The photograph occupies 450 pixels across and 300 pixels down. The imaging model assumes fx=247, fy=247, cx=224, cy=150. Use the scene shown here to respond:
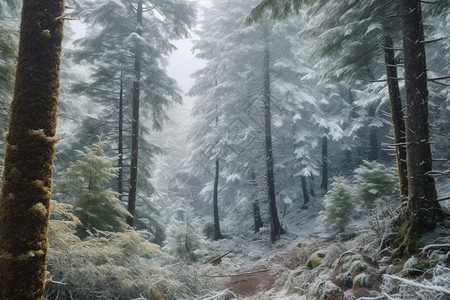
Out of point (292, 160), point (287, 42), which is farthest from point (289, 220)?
point (287, 42)

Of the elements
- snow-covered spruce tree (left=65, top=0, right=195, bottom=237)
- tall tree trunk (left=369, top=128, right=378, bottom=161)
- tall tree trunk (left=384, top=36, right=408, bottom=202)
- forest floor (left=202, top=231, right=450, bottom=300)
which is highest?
snow-covered spruce tree (left=65, top=0, right=195, bottom=237)

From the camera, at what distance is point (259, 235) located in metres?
16.2

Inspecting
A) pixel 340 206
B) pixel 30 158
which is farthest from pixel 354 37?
pixel 30 158

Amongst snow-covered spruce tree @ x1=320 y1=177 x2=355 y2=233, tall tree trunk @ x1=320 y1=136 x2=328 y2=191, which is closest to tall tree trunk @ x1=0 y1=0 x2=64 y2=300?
snow-covered spruce tree @ x1=320 y1=177 x2=355 y2=233

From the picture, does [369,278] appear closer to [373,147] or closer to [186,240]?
[186,240]

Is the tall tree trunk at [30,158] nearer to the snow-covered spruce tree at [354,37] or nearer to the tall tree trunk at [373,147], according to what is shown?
the snow-covered spruce tree at [354,37]

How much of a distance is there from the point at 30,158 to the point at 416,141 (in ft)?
21.1

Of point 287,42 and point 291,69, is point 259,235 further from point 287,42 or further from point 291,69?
point 287,42

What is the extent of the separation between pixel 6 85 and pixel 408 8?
28.8ft

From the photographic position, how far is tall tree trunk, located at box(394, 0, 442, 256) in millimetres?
4734

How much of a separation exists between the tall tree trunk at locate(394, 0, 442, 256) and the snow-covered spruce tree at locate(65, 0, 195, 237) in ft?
29.4

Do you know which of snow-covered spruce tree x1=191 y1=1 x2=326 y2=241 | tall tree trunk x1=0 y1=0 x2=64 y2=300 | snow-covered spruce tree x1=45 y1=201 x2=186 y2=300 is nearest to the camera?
tall tree trunk x1=0 y1=0 x2=64 y2=300

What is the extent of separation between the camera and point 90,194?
641cm

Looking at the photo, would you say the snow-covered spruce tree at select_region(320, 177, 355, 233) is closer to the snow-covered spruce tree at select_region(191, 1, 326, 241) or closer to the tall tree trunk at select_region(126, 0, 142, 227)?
the snow-covered spruce tree at select_region(191, 1, 326, 241)
